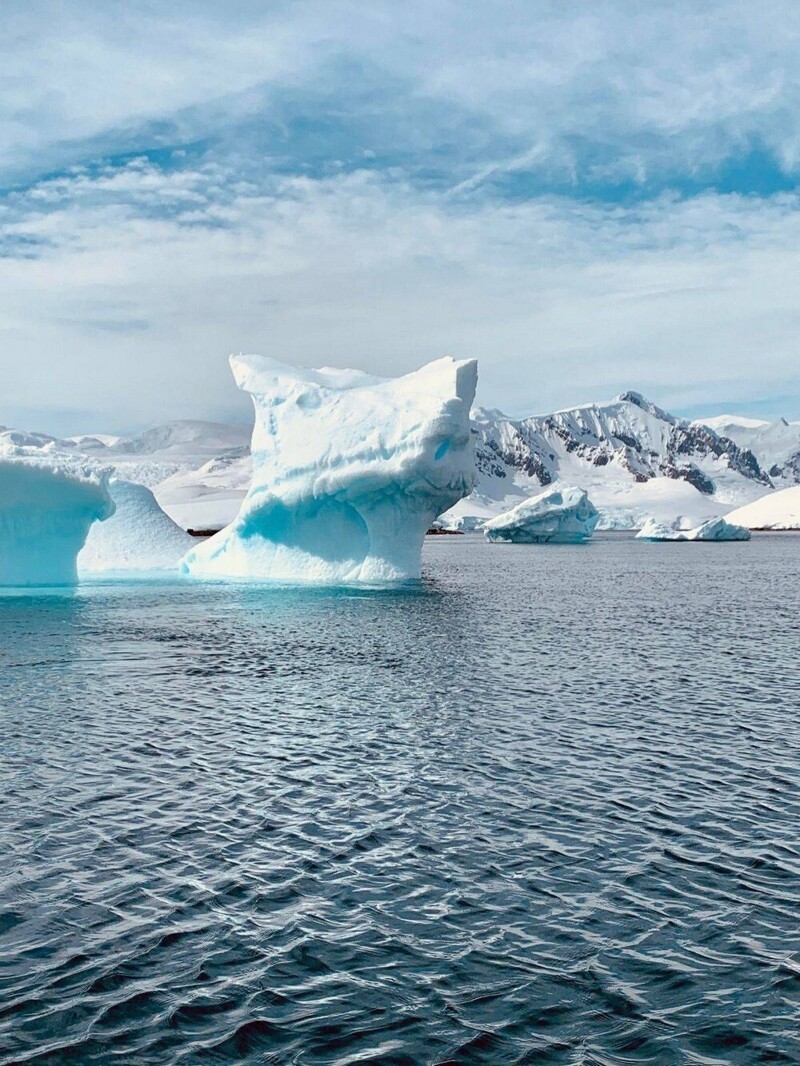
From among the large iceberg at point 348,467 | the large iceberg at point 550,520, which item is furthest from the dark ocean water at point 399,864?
the large iceberg at point 550,520

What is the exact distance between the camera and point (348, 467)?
38250 mm

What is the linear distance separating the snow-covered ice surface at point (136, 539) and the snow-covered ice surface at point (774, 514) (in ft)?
432

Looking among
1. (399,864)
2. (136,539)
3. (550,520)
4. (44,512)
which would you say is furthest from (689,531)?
(399,864)

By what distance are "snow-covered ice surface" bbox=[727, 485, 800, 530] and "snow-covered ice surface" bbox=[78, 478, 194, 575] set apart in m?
132

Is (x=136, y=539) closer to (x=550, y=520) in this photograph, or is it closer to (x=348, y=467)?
(x=348, y=467)

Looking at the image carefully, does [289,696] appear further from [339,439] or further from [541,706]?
[339,439]

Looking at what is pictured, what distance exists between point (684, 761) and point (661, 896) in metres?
4.77

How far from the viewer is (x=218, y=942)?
8031 mm

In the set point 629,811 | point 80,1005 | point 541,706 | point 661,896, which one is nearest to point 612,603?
point 541,706

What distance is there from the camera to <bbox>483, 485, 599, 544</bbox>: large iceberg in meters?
103

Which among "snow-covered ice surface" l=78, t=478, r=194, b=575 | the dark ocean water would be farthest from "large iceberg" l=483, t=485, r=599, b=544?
the dark ocean water

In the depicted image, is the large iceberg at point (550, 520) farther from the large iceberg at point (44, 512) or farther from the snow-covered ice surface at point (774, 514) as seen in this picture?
the snow-covered ice surface at point (774, 514)

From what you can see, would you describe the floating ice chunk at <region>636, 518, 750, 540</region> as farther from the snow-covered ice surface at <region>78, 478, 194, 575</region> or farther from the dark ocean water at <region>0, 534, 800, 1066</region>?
the dark ocean water at <region>0, 534, 800, 1066</region>

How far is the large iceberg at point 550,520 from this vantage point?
103 m
